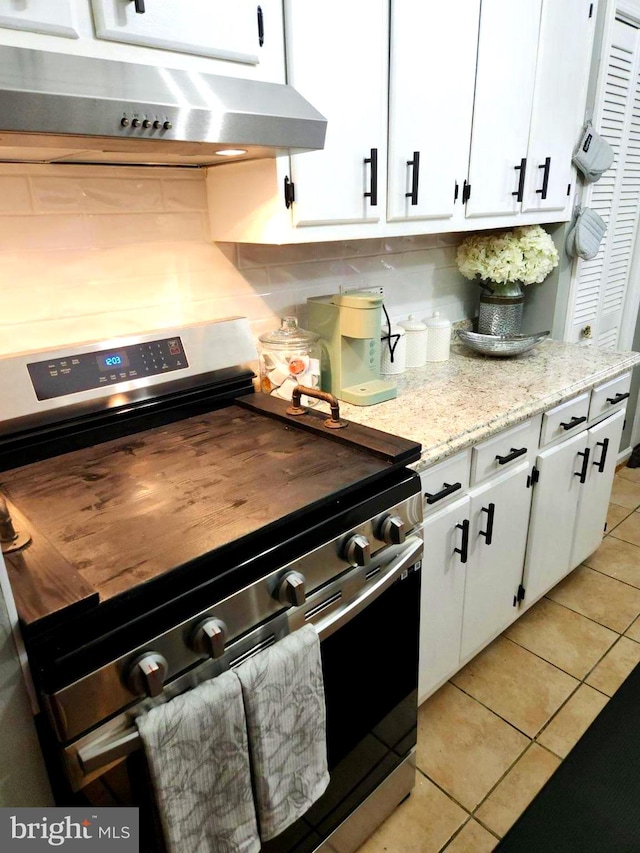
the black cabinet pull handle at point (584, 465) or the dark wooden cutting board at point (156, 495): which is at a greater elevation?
the dark wooden cutting board at point (156, 495)

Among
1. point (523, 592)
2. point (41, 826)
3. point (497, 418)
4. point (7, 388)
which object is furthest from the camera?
point (523, 592)

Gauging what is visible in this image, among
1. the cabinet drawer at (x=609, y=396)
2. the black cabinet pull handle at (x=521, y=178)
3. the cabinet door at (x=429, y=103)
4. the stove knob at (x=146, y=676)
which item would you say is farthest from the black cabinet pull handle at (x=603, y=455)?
the stove knob at (x=146, y=676)

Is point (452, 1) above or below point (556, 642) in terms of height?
above

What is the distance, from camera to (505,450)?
164 cm

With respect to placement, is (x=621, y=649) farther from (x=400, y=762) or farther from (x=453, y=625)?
(x=400, y=762)

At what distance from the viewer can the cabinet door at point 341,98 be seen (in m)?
1.26

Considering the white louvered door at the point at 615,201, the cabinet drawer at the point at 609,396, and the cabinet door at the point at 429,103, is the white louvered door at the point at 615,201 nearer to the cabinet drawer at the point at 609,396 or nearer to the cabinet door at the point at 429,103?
the cabinet drawer at the point at 609,396

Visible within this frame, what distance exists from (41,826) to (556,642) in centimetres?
177

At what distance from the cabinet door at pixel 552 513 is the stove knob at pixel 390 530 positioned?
826 mm

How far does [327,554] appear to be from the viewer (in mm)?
1062

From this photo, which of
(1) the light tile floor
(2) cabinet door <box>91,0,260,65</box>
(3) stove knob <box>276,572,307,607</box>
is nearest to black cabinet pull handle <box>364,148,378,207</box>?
(2) cabinet door <box>91,0,260,65</box>

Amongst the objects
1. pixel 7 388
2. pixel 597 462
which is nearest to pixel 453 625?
pixel 597 462

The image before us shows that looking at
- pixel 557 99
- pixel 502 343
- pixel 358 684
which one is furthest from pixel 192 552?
pixel 557 99

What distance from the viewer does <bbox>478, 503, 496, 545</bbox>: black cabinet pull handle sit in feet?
5.30
